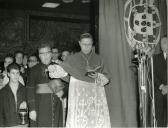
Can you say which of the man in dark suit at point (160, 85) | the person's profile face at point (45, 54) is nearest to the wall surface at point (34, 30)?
the man in dark suit at point (160, 85)

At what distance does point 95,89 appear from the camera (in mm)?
4129

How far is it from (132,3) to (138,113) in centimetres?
178

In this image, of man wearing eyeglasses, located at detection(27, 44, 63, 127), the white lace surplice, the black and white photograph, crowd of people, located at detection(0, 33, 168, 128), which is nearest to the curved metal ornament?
the black and white photograph

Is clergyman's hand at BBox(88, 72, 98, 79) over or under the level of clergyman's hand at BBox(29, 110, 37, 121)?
over

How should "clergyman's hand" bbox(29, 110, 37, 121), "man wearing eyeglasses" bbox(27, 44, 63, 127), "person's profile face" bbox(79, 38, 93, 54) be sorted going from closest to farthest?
1. "person's profile face" bbox(79, 38, 93, 54)
2. "clergyman's hand" bbox(29, 110, 37, 121)
3. "man wearing eyeglasses" bbox(27, 44, 63, 127)

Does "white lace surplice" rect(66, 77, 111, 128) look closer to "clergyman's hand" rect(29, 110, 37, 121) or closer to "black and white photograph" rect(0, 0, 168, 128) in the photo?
"black and white photograph" rect(0, 0, 168, 128)

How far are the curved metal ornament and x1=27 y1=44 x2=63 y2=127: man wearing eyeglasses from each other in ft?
4.77

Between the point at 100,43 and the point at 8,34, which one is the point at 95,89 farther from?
the point at 8,34

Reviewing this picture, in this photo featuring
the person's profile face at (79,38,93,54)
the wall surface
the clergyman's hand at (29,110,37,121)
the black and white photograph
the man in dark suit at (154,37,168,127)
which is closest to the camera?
the person's profile face at (79,38,93,54)

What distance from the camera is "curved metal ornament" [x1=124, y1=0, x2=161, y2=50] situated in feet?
16.6

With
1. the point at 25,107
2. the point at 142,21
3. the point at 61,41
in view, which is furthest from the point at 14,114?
the point at 61,41

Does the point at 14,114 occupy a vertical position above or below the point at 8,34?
below

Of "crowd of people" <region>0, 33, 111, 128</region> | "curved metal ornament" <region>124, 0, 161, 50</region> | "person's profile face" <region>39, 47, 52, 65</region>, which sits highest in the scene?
"curved metal ornament" <region>124, 0, 161, 50</region>

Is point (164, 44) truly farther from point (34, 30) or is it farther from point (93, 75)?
point (34, 30)
